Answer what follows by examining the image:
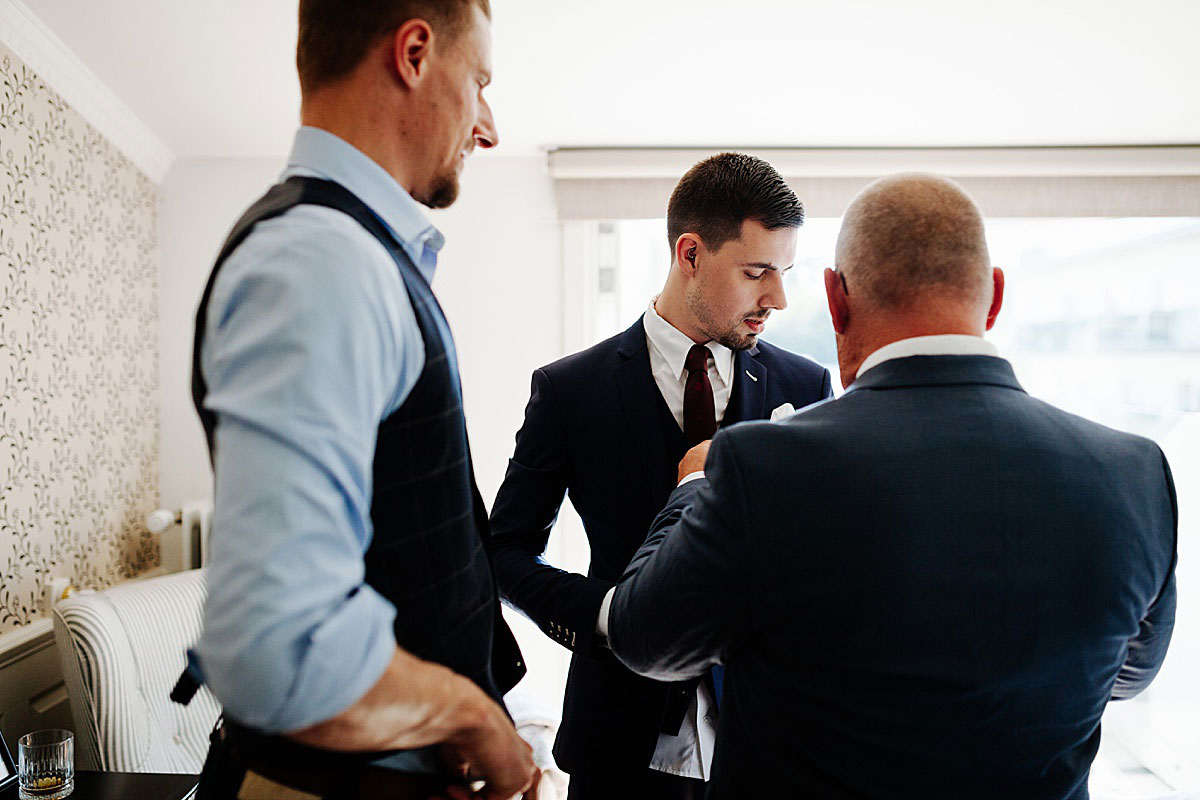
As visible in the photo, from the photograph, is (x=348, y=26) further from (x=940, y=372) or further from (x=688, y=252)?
(x=688, y=252)

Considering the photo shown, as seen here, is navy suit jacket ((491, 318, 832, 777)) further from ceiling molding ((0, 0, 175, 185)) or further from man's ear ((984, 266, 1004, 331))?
ceiling molding ((0, 0, 175, 185))

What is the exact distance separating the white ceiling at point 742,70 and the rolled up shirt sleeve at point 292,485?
6.69ft

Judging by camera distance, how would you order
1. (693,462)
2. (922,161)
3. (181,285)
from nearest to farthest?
1. (693,462)
2. (922,161)
3. (181,285)

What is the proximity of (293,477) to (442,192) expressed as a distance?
15.1 inches

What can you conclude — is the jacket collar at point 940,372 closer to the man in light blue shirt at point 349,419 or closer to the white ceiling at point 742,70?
the man in light blue shirt at point 349,419

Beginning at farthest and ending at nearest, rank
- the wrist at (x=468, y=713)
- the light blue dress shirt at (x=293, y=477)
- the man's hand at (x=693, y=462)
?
the man's hand at (x=693, y=462) < the wrist at (x=468, y=713) < the light blue dress shirt at (x=293, y=477)

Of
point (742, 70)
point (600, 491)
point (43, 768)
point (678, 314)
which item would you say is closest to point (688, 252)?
point (678, 314)

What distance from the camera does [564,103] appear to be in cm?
306

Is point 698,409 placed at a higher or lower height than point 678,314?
lower

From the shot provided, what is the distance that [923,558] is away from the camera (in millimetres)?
856

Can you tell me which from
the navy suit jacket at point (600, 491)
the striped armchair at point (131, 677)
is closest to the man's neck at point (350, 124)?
the navy suit jacket at point (600, 491)

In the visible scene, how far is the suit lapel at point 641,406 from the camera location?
148 centimetres

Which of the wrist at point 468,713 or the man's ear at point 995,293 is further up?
the man's ear at point 995,293

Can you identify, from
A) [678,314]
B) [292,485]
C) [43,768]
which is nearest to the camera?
[292,485]
